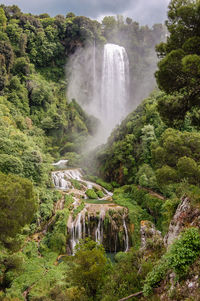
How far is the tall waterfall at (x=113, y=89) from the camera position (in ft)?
153

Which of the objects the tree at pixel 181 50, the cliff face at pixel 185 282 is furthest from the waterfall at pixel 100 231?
the tree at pixel 181 50

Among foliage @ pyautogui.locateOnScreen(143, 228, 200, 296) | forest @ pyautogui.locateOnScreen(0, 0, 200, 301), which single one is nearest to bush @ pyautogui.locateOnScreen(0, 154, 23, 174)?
forest @ pyautogui.locateOnScreen(0, 0, 200, 301)

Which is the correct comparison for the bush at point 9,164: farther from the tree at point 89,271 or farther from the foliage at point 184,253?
the foliage at point 184,253

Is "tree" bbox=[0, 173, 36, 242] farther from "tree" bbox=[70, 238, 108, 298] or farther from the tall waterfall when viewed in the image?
the tall waterfall

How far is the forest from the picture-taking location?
6777 mm

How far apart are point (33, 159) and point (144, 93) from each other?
36773 mm

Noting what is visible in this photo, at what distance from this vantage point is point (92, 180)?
27.3m

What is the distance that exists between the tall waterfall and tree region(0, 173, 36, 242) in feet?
119

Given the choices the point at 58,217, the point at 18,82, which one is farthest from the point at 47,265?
the point at 18,82

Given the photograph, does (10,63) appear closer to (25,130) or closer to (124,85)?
(25,130)

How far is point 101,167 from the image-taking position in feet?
92.3

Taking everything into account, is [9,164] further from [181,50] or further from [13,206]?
[181,50]

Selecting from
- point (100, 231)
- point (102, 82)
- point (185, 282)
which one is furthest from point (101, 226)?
point (102, 82)

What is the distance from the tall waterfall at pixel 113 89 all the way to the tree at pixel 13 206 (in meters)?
36.3
